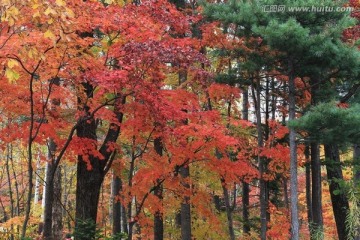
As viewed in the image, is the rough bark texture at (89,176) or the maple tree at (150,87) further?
the rough bark texture at (89,176)

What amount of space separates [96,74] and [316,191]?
7.77 meters

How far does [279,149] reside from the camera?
10242mm

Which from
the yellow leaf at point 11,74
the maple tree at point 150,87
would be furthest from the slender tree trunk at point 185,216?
the yellow leaf at point 11,74

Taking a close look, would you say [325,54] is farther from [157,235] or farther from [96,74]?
[157,235]

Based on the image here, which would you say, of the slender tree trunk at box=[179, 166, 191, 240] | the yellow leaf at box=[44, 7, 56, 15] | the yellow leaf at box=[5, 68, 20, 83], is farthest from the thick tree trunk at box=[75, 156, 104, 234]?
the yellow leaf at box=[44, 7, 56, 15]

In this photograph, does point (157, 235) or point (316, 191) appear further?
point (157, 235)

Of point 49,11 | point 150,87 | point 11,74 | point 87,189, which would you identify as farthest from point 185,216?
point 49,11

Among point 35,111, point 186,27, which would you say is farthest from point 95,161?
point 186,27

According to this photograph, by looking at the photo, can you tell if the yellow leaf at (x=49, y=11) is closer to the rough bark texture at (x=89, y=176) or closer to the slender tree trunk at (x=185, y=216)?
the rough bark texture at (x=89, y=176)

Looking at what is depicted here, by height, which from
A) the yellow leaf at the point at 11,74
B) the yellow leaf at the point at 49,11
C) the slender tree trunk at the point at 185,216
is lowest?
the slender tree trunk at the point at 185,216

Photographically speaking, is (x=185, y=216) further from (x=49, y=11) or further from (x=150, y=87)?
(x=49, y=11)

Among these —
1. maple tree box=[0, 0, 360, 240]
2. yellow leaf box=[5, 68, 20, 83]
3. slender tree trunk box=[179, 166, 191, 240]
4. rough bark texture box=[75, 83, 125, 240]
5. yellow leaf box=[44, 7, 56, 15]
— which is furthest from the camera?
slender tree trunk box=[179, 166, 191, 240]

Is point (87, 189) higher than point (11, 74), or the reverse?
point (11, 74)

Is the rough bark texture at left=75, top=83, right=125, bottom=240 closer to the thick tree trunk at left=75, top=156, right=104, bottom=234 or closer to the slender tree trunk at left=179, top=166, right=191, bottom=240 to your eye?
the thick tree trunk at left=75, top=156, right=104, bottom=234
